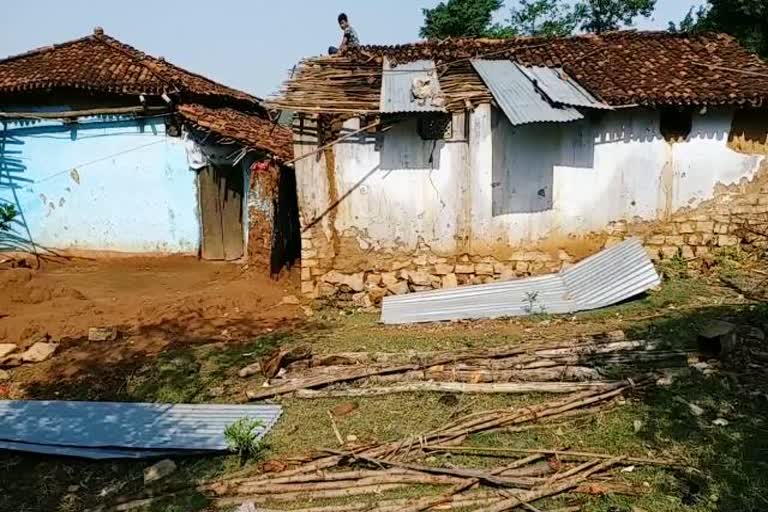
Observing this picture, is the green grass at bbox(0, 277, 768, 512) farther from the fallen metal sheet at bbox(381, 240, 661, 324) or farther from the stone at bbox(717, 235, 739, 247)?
the stone at bbox(717, 235, 739, 247)

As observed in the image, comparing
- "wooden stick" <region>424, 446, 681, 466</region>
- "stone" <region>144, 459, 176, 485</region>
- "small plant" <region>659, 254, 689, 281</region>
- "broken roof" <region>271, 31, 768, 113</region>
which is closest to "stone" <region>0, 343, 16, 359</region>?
"stone" <region>144, 459, 176, 485</region>

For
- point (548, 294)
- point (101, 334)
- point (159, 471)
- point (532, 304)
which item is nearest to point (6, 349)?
point (101, 334)

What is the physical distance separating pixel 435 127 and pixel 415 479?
5.76m

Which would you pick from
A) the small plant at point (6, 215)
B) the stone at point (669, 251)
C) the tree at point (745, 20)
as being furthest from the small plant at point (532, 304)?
the tree at point (745, 20)

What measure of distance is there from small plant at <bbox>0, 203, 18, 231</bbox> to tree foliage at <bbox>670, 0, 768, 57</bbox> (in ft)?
58.1

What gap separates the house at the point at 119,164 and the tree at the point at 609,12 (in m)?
14.4

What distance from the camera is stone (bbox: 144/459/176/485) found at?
187 inches

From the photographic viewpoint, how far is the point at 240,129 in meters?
12.2

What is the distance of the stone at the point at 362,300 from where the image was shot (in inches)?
369

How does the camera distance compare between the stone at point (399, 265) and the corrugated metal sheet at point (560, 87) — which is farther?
the stone at point (399, 265)

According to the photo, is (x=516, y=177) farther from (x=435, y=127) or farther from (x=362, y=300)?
(x=362, y=300)

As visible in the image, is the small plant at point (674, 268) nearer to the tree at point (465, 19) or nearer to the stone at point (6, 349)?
the stone at point (6, 349)

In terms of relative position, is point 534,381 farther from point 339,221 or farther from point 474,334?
point 339,221

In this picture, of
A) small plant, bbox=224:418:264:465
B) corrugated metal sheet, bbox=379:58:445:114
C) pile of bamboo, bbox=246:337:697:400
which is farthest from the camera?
corrugated metal sheet, bbox=379:58:445:114
